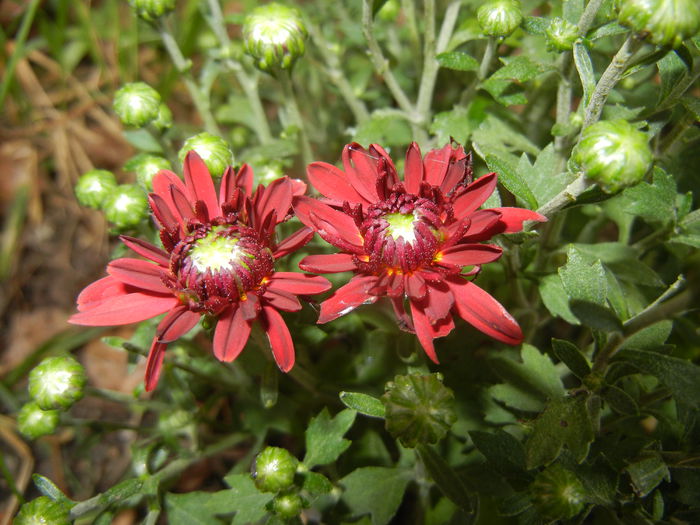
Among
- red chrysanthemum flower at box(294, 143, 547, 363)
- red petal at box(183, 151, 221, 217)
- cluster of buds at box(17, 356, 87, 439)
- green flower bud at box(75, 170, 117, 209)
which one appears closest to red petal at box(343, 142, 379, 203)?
red chrysanthemum flower at box(294, 143, 547, 363)

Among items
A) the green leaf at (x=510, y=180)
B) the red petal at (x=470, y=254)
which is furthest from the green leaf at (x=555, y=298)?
the red petal at (x=470, y=254)

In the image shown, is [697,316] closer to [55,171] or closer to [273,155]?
[273,155]

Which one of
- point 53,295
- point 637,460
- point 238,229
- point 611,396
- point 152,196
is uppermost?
point 152,196

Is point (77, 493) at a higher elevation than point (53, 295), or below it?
below

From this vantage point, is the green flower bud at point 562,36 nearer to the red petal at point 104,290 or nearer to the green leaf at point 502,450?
the green leaf at point 502,450

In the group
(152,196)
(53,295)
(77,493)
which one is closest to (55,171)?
(53,295)

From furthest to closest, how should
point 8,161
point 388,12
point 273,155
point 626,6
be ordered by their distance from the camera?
point 8,161 < point 388,12 < point 273,155 < point 626,6
